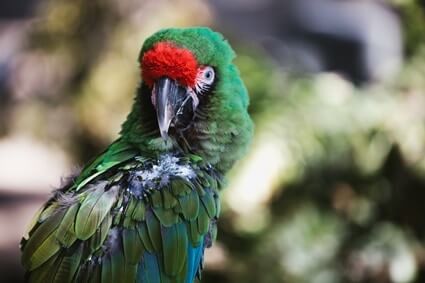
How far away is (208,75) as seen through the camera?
1684mm

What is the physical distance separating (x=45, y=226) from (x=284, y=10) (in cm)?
558

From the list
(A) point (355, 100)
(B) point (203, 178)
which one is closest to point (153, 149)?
(B) point (203, 178)

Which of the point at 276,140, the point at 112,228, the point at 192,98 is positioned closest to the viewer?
the point at 112,228

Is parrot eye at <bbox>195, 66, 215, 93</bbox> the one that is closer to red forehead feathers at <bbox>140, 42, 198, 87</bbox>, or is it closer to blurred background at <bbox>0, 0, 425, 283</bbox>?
red forehead feathers at <bbox>140, 42, 198, 87</bbox>

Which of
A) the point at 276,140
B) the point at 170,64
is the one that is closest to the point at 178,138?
the point at 170,64

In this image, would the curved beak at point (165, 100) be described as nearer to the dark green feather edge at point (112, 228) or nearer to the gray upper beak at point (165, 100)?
the gray upper beak at point (165, 100)

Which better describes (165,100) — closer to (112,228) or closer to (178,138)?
(178,138)

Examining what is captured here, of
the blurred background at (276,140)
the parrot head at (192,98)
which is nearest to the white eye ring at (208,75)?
the parrot head at (192,98)

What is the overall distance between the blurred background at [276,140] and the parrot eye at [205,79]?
63cm

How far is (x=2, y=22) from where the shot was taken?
6.61m

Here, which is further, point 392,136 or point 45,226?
point 392,136

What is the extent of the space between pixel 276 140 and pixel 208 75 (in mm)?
1508

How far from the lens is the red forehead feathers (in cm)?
158

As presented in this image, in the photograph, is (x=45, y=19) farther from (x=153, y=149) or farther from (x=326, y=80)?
(x=153, y=149)
